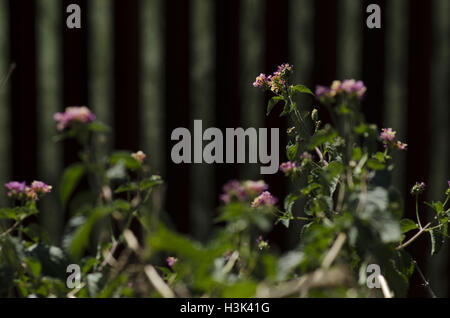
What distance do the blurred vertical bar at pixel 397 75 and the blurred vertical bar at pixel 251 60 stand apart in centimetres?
41

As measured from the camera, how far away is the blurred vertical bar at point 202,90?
1753mm

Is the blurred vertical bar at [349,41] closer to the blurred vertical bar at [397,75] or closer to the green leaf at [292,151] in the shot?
the blurred vertical bar at [397,75]

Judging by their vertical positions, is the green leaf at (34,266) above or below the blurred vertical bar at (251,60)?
below

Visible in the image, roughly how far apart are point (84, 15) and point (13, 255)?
1075 mm

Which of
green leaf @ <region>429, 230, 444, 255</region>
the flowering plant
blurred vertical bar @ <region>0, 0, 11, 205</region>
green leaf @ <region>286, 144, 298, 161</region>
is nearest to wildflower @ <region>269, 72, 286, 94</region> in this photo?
green leaf @ <region>286, 144, 298, 161</region>

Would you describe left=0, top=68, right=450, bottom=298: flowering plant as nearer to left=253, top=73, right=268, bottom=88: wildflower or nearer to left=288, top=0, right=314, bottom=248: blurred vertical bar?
left=253, top=73, right=268, bottom=88: wildflower

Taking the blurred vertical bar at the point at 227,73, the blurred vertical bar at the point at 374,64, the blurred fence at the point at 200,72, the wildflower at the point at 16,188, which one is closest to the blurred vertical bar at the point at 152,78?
the blurred fence at the point at 200,72

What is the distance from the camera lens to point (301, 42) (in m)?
1.79

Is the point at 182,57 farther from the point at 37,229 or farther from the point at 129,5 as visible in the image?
the point at 37,229

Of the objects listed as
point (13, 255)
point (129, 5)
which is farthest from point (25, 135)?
point (13, 255)

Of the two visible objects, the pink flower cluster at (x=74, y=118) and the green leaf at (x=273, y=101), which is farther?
the green leaf at (x=273, y=101)

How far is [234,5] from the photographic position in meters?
1.76

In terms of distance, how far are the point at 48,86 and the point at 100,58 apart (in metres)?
0.18

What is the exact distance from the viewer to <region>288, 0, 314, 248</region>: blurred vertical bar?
5.85ft
